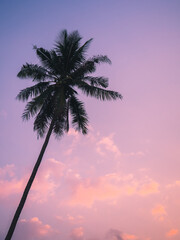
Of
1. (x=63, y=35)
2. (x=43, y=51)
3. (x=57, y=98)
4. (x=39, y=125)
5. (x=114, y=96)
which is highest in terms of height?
(x=63, y=35)

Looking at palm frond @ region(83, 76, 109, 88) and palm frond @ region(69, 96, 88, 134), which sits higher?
palm frond @ region(83, 76, 109, 88)

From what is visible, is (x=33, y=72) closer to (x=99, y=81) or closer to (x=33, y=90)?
(x=33, y=90)

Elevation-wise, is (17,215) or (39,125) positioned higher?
(39,125)

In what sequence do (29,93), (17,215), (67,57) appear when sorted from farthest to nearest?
(67,57)
(29,93)
(17,215)

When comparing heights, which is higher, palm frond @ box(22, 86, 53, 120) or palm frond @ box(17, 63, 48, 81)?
palm frond @ box(17, 63, 48, 81)

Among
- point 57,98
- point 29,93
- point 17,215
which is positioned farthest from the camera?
point 29,93

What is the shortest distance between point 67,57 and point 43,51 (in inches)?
70.8

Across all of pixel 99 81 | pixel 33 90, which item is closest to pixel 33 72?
pixel 33 90

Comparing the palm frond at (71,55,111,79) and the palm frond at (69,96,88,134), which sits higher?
the palm frond at (71,55,111,79)

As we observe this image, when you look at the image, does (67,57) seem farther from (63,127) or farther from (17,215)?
(17,215)

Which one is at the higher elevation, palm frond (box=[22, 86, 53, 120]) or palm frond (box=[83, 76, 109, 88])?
palm frond (box=[83, 76, 109, 88])

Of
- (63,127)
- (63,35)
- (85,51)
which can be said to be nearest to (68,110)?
(63,127)

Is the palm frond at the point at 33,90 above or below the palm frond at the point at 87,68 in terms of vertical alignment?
below

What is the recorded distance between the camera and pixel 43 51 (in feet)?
47.0
